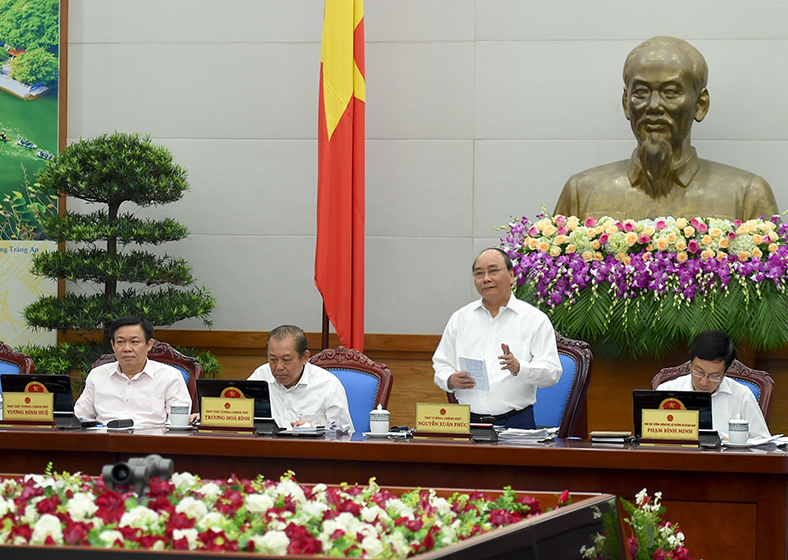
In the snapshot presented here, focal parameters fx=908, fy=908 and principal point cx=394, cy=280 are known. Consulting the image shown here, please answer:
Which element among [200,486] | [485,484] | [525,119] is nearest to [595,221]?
[525,119]

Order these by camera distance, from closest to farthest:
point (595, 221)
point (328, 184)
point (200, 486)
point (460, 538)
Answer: point (460, 538) < point (200, 486) < point (595, 221) < point (328, 184)

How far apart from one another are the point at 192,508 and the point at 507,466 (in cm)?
141

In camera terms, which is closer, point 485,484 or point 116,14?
point 485,484

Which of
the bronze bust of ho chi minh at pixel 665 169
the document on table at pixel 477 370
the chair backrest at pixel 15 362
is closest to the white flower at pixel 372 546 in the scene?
the document on table at pixel 477 370

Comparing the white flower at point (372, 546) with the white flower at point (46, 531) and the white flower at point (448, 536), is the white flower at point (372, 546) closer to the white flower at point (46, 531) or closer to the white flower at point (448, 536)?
the white flower at point (448, 536)

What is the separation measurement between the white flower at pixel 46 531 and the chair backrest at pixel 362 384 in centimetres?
215

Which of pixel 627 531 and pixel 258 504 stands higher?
pixel 258 504

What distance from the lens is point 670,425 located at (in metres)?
2.78

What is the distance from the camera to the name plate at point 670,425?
109 inches

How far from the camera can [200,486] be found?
1653mm

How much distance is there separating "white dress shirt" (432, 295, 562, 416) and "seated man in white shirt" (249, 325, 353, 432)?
43cm

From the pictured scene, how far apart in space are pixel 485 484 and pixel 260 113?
10.7ft

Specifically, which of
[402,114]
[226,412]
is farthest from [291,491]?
[402,114]

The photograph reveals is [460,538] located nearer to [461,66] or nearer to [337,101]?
[337,101]
